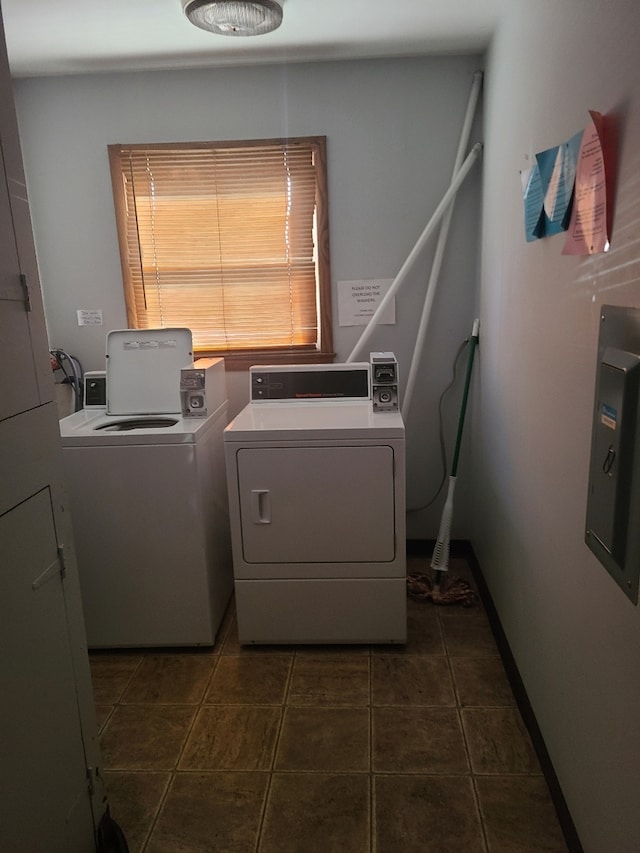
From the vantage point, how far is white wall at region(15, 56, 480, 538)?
2.82 m

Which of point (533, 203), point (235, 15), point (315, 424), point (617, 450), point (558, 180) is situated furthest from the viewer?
point (315, 424)

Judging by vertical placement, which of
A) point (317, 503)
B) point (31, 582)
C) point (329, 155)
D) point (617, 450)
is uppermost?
point (329, 155)

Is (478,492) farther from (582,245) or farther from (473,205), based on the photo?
(582,245)

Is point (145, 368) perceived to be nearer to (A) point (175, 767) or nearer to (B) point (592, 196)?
(A) point (175, 767)

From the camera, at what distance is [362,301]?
9.92ft

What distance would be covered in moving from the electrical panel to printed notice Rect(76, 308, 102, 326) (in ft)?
8.39

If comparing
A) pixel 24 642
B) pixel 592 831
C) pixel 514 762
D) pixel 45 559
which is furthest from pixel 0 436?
pixel 514 762

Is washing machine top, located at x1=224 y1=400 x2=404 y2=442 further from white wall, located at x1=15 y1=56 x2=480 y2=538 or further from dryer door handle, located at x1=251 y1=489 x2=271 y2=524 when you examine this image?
white wall, located at x1=15 y1=56 x2=480 y2=538

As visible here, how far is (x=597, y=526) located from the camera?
1322 mm

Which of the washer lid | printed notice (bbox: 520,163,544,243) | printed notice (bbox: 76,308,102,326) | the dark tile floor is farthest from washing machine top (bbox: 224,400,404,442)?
printed notice (bbox: 76,308,102,326)

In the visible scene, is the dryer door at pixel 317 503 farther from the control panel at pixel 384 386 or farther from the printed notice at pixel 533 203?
the printed notice at pixel 533 203

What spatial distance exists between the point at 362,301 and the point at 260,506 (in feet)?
4.14

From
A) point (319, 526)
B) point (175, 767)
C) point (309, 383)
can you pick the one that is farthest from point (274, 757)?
point (309, 383)

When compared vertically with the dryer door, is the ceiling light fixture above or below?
above
